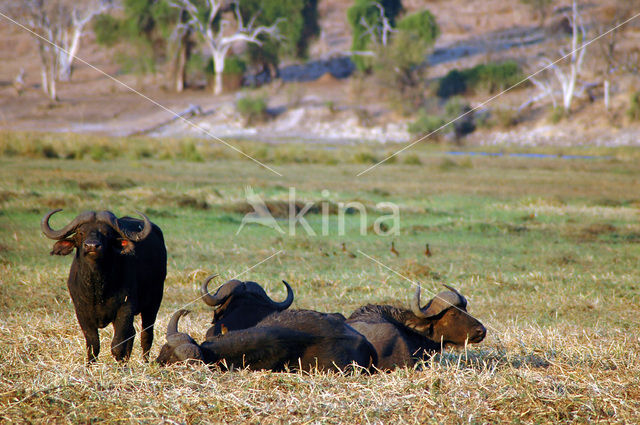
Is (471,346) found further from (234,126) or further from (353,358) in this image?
(234,126)

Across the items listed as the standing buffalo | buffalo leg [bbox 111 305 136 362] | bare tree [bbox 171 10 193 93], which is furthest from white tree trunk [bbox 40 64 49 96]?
buffalo leg [bbox 111 305 136 362]

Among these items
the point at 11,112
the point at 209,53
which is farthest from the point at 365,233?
the point at 209,53

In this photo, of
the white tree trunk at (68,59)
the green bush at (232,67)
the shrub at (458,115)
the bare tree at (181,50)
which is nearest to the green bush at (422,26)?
the shrub at (458,115)

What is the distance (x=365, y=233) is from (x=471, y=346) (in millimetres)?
7282

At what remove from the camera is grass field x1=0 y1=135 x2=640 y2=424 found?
13.7 ft

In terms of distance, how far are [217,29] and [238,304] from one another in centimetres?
5230

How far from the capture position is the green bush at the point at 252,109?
44719mm

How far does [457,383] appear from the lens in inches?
177

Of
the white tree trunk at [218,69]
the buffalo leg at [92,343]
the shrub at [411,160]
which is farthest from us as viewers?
the white tree trunk at [218,69]

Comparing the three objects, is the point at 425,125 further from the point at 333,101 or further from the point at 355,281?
the point at 355,281

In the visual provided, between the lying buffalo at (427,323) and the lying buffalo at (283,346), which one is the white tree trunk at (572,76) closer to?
the lying buffalo at (427,323)

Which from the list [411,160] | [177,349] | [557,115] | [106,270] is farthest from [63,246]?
[557,115]

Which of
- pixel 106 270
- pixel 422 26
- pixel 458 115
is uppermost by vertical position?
pixel 422 26

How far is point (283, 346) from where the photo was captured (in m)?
4.66
